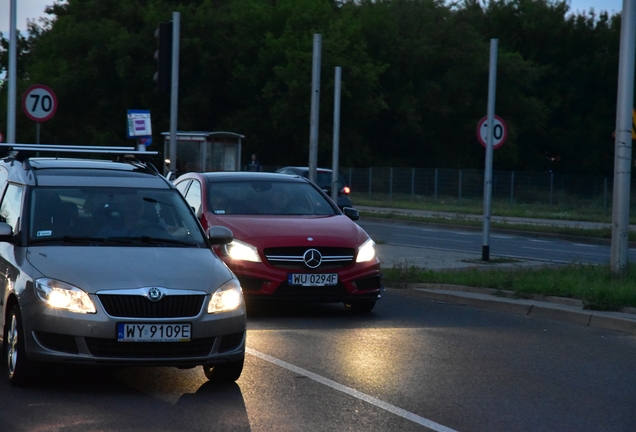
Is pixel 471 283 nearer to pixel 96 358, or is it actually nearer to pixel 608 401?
pixel 608 401

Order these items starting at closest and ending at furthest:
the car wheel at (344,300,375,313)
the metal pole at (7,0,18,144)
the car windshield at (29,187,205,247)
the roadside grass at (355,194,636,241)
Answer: the car windshield at (29,187,205,247)
the car wheel at (344,300,375,313)
the metal pole at (7,0,18,144)
the roadside grass at (355,194,636,241)

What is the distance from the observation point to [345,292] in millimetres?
11453

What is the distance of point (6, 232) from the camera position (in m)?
7.64

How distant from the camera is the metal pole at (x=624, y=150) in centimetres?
1347

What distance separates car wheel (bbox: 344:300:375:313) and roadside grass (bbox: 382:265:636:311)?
2.14 metres

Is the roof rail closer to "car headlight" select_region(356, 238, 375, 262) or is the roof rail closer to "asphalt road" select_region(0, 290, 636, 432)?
"asphalt road" select_region(0, 290, 636, 432)

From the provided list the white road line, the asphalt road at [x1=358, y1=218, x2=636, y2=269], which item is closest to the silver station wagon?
the white road line

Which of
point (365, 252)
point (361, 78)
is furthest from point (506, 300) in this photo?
point (361, 78)

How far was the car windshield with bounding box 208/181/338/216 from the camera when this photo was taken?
41.6ft

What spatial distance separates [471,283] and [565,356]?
506 centimetres

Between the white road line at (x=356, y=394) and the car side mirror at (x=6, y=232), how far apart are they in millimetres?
2263

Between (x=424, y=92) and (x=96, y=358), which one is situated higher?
(x=424, y=92)

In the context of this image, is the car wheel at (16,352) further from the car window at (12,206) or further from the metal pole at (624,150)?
the metal pole at (624,150)

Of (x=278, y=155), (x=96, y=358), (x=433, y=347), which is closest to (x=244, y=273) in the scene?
(x=433, y=347)
